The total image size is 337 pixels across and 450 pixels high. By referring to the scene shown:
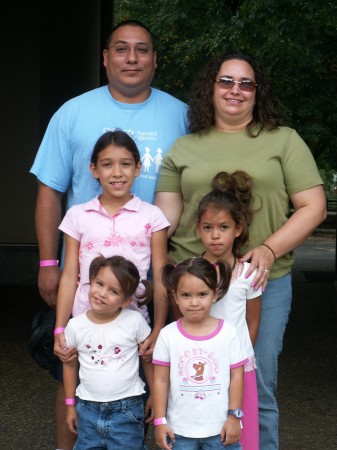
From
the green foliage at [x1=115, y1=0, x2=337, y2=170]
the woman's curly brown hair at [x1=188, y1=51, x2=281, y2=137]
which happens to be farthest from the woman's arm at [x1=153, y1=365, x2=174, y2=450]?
the green foliage at [x1=115, y1=0, x2=337, y2=170]

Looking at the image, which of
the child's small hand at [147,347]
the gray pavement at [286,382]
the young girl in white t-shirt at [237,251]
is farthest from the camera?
the gray pavement at [286,382]

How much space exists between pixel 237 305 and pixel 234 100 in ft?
2.74

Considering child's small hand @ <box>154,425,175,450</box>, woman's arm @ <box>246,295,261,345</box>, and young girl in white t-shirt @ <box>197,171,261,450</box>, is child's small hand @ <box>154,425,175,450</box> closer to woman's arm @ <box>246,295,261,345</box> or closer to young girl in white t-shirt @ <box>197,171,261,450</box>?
young girl in white t-shirt @ <box>197,171,261,450</box>

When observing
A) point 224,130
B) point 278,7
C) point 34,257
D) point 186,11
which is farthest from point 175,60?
point 224,130

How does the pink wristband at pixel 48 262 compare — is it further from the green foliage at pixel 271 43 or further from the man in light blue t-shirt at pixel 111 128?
the green foliage at pixel 271 43

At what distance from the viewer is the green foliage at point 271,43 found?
7297 mm

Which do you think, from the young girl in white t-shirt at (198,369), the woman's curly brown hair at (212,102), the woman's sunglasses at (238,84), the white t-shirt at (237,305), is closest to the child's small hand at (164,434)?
the young girl in white t-shirt at (198,369)

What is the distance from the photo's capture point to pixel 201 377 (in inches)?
131

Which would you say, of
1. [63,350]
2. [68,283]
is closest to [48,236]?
[68,283]

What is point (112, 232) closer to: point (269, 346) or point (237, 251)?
point (237, 251)

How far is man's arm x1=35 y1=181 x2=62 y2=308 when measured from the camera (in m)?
3.94

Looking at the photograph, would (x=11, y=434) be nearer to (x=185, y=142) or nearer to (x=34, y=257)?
(x=185, y=142)

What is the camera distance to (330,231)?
27.8 meters

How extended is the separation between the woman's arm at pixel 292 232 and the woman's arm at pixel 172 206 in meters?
0.37
